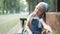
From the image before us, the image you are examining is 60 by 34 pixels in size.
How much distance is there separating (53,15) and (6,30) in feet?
13.5

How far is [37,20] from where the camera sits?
8.61 feet

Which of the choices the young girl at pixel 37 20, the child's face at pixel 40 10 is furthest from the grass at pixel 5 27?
the child's face at pixel 40 10

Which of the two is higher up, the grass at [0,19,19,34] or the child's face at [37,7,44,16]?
the child's face at [37,7,44,16]

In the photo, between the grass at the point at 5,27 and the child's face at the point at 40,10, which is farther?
the grass at the point at 5,27

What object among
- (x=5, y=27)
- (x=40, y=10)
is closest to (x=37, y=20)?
(x=40, y=10)

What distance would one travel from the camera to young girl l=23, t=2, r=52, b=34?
250cm

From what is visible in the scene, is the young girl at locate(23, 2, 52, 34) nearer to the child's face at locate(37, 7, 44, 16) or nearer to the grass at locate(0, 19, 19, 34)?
the child's face at locate(37, 7, 44, 16)

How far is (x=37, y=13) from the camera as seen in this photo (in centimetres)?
254

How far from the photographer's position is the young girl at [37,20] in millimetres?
2498

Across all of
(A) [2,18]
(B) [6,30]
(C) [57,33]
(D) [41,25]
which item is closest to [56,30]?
(C) [57,33]

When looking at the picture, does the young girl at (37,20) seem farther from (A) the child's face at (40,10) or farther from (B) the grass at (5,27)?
(B) the grass at (5,27)

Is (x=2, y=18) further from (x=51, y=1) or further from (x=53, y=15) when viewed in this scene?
(x=53, y=15)

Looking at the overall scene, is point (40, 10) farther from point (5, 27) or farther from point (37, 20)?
Answer: point (5, 27)

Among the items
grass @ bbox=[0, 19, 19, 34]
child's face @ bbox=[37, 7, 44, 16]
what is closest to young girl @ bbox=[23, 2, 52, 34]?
child's face @ bbox=[37, 7, 44, 16]
